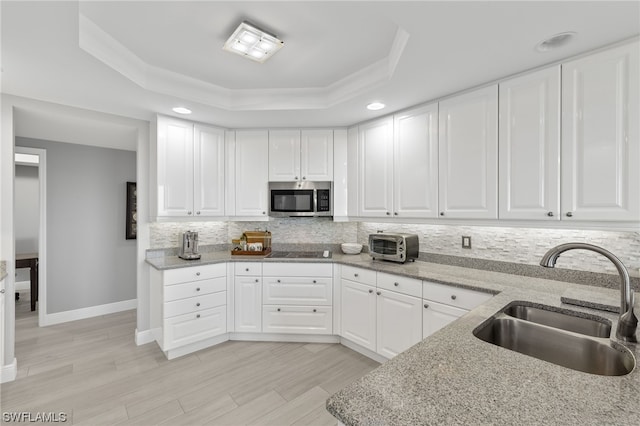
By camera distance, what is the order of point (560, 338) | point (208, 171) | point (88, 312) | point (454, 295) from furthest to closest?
point (88, 312), point (208, 171), point (454, 295), point (560, 338)

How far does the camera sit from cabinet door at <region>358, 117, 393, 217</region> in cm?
288

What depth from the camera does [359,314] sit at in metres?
2.79

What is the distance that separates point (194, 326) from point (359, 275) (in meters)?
1.72

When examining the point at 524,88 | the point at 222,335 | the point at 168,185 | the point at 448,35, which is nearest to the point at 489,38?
the point at 448,35

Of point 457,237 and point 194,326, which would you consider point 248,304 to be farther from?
point 457,237

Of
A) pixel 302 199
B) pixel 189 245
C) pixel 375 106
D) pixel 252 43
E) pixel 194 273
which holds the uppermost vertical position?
Answer: pixel 252 43

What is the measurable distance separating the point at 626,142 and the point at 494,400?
1.78 metres

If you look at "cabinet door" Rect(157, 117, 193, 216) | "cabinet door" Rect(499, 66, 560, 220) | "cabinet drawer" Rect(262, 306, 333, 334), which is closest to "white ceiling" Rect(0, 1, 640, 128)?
"cabinet door" Rect(499, 66, 560, 220)

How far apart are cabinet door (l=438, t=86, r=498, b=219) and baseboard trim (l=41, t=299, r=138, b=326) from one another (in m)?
4.45

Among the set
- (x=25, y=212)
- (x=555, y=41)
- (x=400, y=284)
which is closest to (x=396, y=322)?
(x=400, y=284)

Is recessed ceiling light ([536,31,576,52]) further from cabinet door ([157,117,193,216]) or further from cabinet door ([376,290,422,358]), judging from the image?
cabinet door ([157,117,193,216])

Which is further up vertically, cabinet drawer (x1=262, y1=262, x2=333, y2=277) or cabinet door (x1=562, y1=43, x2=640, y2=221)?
cabinet door (x1=562, y1=43, x2=640, y2=221)

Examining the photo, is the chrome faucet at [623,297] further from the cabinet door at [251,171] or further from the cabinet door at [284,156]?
the cabinet door at [251,171]

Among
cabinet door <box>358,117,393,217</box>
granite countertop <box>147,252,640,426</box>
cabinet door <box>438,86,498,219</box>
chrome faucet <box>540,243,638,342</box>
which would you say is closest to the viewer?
granite countertop <box>147,252,640,426</box>
